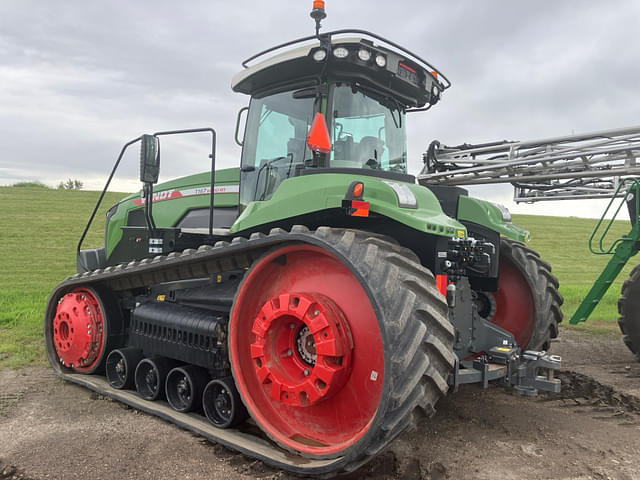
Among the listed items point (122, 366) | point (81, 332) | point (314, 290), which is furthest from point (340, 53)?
point (81, 332)

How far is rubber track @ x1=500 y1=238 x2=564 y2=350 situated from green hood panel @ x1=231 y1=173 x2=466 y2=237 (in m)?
2.15

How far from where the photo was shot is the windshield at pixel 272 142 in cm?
452

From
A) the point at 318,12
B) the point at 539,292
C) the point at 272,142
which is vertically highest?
the point at 318,12

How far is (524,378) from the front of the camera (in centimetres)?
441

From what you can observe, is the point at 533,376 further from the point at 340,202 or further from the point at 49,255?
the point at 49,255

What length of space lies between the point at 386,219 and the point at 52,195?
109 feet

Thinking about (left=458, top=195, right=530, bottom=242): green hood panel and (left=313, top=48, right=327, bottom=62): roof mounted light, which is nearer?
(left=313, top=48, right=327, bottom=62): roof mounted light

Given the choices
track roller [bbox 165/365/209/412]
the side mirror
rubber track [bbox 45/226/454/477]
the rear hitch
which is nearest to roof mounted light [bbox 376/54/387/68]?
rubber track [bbox 45/226/454/477]

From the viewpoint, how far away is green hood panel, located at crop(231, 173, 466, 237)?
346cm

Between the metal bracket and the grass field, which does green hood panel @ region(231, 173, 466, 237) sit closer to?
the metal bracket

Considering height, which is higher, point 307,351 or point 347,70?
point 347,70

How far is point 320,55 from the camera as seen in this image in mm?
4113

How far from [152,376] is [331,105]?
123 inches

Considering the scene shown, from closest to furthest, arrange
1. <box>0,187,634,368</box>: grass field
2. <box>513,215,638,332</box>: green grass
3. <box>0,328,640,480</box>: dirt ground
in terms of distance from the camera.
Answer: <box>0,328,640,480</box>: dirt ground, <box>0,187,634,368</box>: grass field, <box>513,215,638,332</box>: green grass
